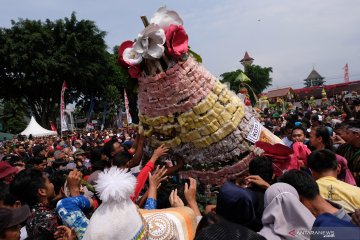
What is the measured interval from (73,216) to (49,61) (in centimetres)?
2663

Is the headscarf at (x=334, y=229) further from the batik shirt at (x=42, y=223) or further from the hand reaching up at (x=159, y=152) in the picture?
the batik shirt at (x=42, y=223)

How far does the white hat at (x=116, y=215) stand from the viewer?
6.36ft

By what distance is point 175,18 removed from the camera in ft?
10.4

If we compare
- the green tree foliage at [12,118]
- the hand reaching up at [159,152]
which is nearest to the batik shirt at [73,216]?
the hand reaching up at [159,152]

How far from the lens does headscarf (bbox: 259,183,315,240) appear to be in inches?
89.0

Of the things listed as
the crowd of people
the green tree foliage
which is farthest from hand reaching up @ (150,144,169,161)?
the green tree foliage

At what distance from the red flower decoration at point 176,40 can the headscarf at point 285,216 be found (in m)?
1.39

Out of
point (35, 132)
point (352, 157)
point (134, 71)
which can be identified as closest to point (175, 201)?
point (134, 71)

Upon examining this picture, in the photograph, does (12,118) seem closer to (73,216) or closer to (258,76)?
(258,76)

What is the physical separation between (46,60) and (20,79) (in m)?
3.11

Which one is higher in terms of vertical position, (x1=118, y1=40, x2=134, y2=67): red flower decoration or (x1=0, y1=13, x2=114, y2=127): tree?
(x1=0, y1=13, x2=114, y2=127): tree

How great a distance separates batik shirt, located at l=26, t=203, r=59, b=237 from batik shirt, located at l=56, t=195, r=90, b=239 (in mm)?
188

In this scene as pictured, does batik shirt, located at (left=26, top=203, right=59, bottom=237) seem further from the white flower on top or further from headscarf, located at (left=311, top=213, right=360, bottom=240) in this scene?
headscarf, located at (left=311, top=213, right=360, bottom=240)

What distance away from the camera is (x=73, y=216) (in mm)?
2576
